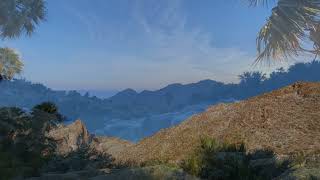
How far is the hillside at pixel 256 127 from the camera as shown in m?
11.8

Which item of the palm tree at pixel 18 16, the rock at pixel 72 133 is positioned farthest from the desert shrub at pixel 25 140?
the palm tree at pixel 18 16

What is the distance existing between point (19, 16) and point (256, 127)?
23.8 metres

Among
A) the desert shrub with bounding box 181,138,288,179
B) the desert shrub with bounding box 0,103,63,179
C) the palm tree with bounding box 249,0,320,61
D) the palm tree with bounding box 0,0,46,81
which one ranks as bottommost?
the desert shrub with bounding box 181,138,288,179

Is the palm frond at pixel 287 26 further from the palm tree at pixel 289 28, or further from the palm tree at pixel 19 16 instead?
the palm tree at pixel 19 16

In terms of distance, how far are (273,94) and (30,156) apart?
842 centimetres

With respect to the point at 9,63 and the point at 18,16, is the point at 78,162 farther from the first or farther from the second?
the point at 9,63

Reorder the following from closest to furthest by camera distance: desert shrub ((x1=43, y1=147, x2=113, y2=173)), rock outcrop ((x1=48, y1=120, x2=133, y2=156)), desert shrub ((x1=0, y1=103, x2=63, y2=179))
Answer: desert shrub ((x1=0, y1=103, x2=63, y2=179)) < desert shrub ((x1=43, y1=147, x2=113, y2=173)) < rock outcrop ((x1=48, y1=120, x2=133, y2=156))

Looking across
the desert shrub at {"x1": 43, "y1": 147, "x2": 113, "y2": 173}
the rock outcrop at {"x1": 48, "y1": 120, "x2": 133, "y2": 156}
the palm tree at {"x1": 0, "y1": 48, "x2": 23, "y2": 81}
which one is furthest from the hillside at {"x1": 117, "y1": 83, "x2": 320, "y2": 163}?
the palm tree at {"x1": 0, "y1": 48, "x2": 23, "y2": 81}

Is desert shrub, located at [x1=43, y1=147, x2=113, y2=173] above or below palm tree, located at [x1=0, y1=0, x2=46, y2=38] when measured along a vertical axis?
below

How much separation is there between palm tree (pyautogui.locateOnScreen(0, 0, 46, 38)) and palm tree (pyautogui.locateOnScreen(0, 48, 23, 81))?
15926 millimetres

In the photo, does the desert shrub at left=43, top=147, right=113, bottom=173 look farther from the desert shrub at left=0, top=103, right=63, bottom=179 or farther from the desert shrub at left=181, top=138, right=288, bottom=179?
the desert shrub at left=181, top=138, right=288, bottom=179

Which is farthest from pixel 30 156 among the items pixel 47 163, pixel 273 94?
pixel 273 94

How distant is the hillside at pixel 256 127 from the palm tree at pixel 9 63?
36.8 meters

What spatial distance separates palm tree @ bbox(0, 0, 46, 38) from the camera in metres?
32.5
